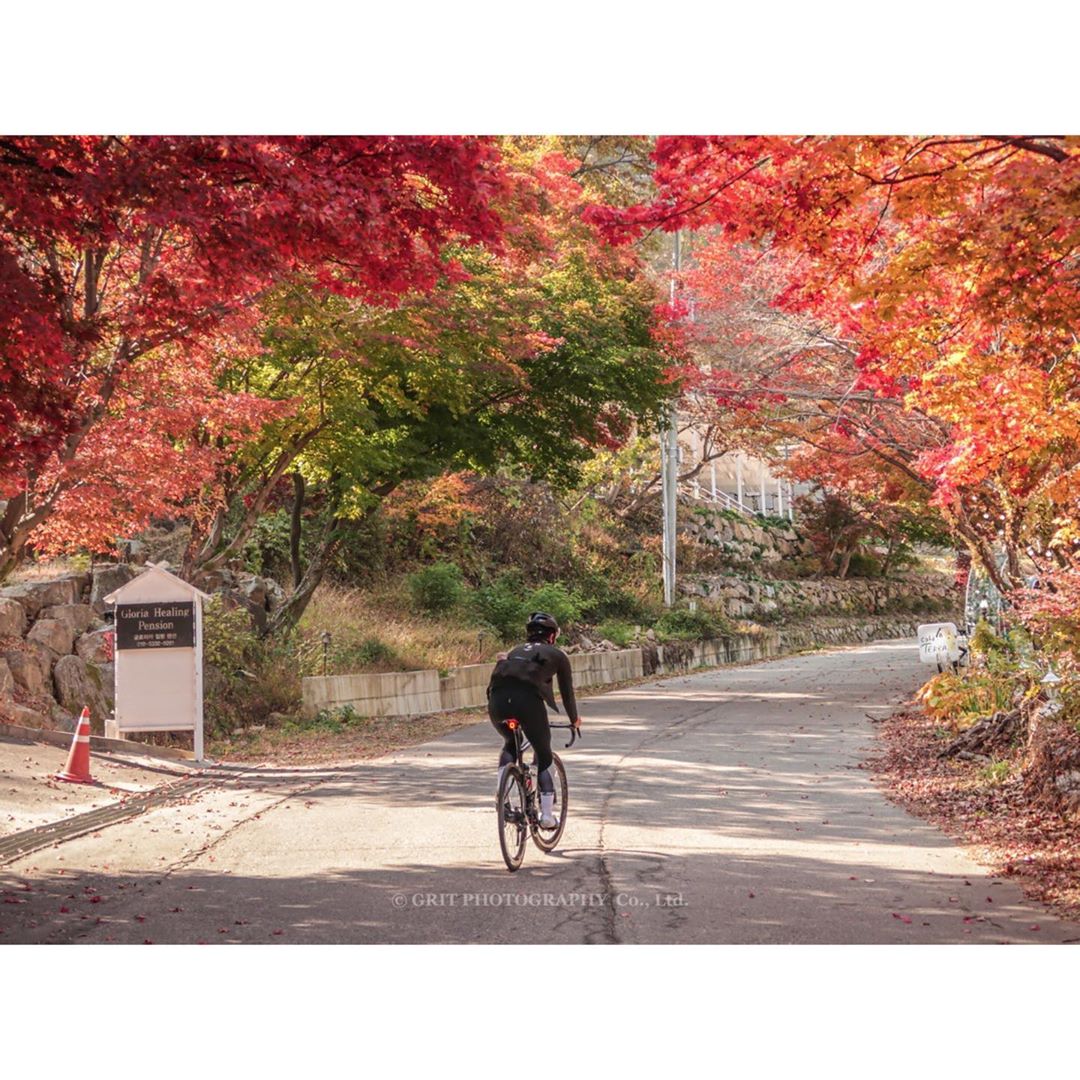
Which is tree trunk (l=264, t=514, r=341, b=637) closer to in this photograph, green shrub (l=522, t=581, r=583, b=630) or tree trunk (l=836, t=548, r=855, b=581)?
green shrub (l=522, t=581, r=583, b=630)

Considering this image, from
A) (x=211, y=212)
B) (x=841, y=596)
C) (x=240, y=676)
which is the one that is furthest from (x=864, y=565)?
(x=211, y=212)

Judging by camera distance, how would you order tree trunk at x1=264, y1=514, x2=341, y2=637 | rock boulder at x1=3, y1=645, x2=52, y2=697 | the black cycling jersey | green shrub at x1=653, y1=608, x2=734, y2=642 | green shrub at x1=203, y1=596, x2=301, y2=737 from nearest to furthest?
the black cycling jersey
rock boulder at x1=3, y1=645, x2=52, y2=697
green shrub at x1=203, y1=596, x2=301, y2=737
tree trunk at x1=264, y1=514, x2=341, y2=637
green shrub at x1=653, y1=608, x2=734, y2=642

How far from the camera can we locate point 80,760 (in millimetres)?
9906

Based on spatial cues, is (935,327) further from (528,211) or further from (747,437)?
(747,437)

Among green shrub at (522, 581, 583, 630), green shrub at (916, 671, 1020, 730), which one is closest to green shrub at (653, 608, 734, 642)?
green shrub at (522, 581, 583, 630)

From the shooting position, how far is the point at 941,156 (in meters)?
6.61

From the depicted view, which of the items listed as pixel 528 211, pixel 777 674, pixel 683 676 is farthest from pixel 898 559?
pixel 528 211

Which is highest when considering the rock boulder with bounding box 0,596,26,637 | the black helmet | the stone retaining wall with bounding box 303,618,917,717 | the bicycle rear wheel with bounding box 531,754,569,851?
the rock boulder with bounding box 0,596,26,637

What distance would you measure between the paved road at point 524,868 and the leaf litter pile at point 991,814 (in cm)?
16

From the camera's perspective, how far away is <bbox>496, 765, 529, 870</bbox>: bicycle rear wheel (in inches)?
264

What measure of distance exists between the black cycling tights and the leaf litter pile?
2.45m

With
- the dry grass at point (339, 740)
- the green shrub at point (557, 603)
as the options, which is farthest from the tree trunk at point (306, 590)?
the green shrub at point (557, 603)

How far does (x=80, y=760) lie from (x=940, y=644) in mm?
9003

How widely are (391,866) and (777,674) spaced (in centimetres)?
1232
